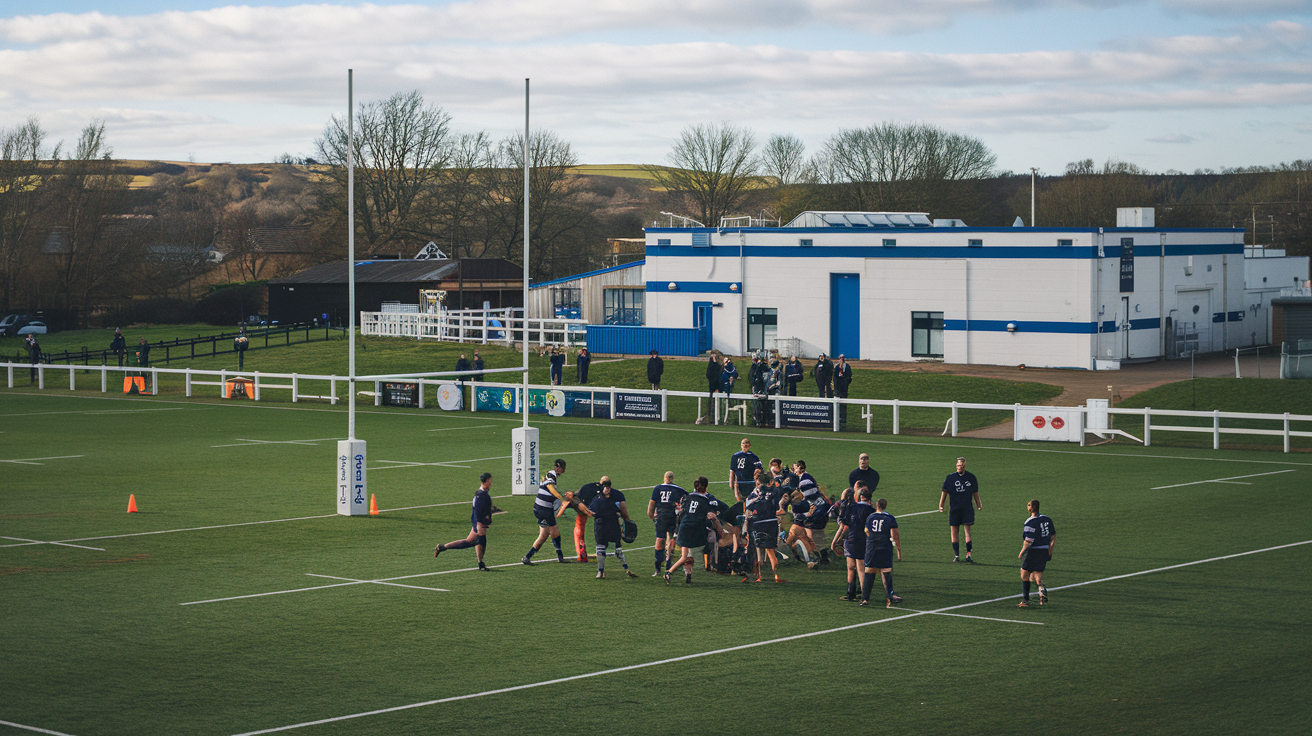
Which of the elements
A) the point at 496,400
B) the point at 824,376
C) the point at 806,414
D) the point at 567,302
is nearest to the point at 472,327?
the point at 567,302

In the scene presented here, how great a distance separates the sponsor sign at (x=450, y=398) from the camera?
149 ft

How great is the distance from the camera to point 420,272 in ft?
268

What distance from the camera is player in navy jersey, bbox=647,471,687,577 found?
18234 mm

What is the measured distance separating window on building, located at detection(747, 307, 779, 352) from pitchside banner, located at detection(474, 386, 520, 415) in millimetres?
16074

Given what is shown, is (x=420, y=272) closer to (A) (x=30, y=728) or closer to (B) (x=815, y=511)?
(B) (x=815, y=511)

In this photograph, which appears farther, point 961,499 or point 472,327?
point 472,327

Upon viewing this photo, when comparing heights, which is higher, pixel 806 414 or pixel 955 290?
pixel 955 290

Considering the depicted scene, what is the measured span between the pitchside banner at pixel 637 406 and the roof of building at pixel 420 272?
109 ft

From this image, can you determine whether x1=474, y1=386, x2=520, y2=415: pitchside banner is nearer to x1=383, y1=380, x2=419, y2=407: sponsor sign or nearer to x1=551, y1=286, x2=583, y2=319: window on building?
x1=383, y1=380, x2=419, y2=407: sponsor sign

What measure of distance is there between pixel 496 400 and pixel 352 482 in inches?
833

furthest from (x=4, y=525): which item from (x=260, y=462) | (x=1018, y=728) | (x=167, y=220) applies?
(x=167, y=220)

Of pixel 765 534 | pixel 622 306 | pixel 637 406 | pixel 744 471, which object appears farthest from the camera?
pixel 622 306

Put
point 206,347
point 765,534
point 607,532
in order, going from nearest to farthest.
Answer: point 765,534
point 607,532
point 206,347

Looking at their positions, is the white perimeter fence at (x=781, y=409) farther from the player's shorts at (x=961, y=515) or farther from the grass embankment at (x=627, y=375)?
the player's shorts at (x=961, y=515)
